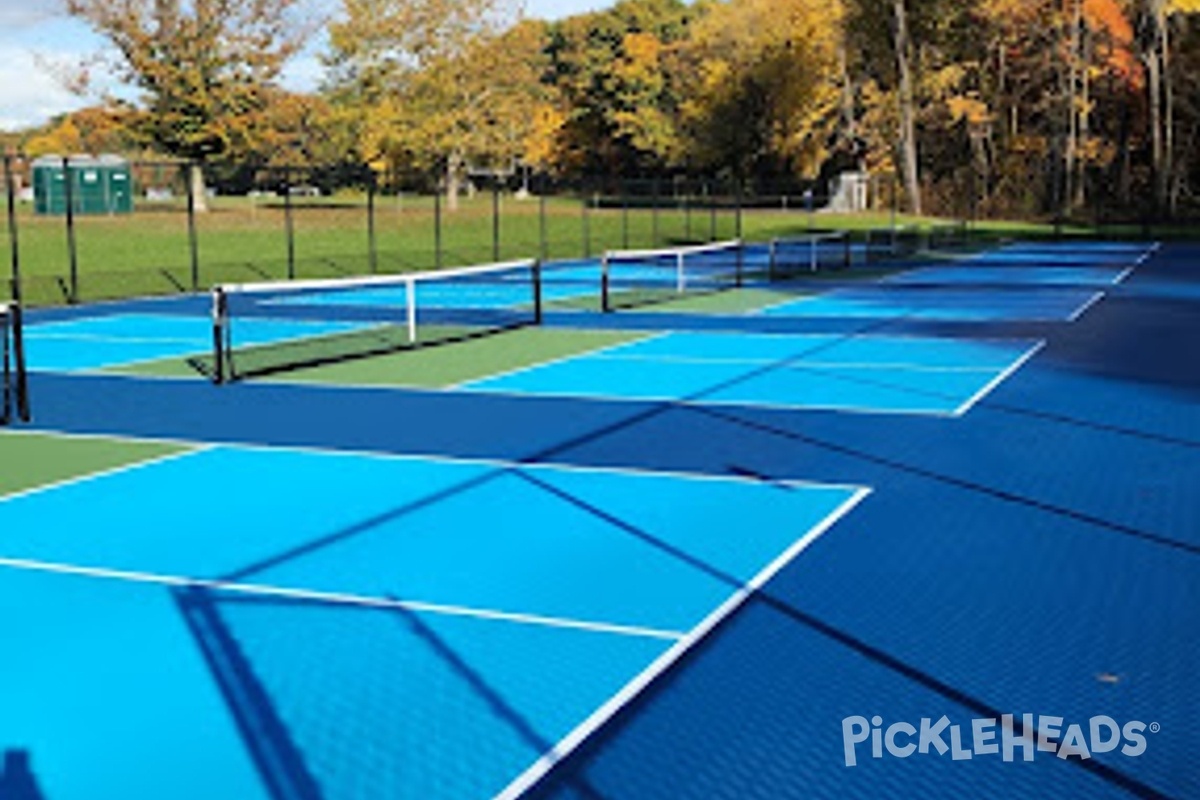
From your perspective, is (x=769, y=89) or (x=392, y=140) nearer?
(x=392, y=140)

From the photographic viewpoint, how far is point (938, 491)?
963 centimetres

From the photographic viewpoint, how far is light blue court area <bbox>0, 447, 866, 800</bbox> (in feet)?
17.1

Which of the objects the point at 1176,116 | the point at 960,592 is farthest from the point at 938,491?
the point at 1176,116

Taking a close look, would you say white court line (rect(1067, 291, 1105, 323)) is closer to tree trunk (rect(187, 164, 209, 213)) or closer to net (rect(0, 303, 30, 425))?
net (rect(0, 303, 30, 425))

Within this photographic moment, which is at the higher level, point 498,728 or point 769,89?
point 769,89

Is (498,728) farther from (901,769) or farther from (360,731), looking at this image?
(901,769)

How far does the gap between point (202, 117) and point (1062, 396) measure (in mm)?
45017

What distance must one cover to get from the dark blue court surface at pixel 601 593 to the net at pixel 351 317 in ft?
7.16

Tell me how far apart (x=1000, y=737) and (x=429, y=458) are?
6.36 meters

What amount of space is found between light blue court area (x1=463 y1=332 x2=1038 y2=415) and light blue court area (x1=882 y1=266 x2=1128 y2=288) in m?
11.5

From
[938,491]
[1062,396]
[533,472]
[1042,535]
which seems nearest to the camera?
[1042,535]

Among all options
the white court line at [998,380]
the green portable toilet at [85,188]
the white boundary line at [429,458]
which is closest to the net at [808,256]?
the white court line at [998,380]

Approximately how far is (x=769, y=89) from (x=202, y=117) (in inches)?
1181

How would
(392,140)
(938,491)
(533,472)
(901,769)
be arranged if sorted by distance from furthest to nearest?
(392,140)
(533,472)
(938,491)
(901,769)
